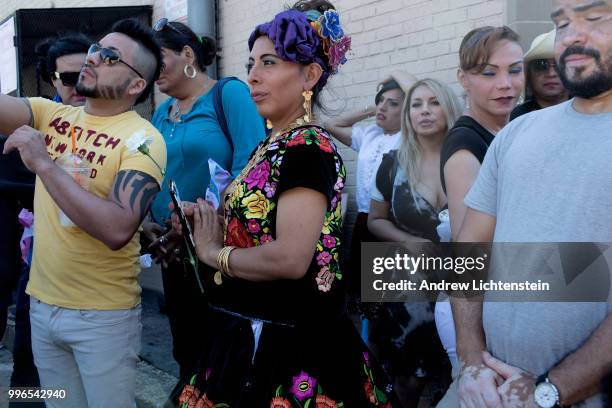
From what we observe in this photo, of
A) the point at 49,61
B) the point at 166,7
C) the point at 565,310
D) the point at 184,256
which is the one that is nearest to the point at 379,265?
the point at 184,256

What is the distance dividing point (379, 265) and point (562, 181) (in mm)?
1375

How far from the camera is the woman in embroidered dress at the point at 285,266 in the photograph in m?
1.96

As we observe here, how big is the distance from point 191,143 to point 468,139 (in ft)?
4.48

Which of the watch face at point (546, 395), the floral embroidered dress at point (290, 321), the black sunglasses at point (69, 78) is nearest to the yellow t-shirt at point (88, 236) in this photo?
the floral embroidered dress at point (290, 321)

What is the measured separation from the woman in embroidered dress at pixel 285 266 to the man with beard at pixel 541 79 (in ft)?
4.63

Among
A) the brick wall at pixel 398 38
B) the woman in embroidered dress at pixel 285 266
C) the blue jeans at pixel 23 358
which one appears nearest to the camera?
the woman in embroidered dress at pixel 285 266

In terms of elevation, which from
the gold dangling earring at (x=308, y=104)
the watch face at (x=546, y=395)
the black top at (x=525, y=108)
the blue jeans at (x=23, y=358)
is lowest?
the blue jeans at (x=23, y=358)

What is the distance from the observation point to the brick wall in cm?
411

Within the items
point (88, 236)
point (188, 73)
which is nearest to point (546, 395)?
point (88, 236)

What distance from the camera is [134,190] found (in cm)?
249

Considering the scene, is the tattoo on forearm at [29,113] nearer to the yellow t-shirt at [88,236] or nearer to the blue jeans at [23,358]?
the yellow t-shirt at [88,236]

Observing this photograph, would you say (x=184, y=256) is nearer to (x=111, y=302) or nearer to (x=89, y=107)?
(x=111, y=302)

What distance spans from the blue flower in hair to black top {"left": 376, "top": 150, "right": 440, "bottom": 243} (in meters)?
1.42

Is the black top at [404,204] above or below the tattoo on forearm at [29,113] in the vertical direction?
below
